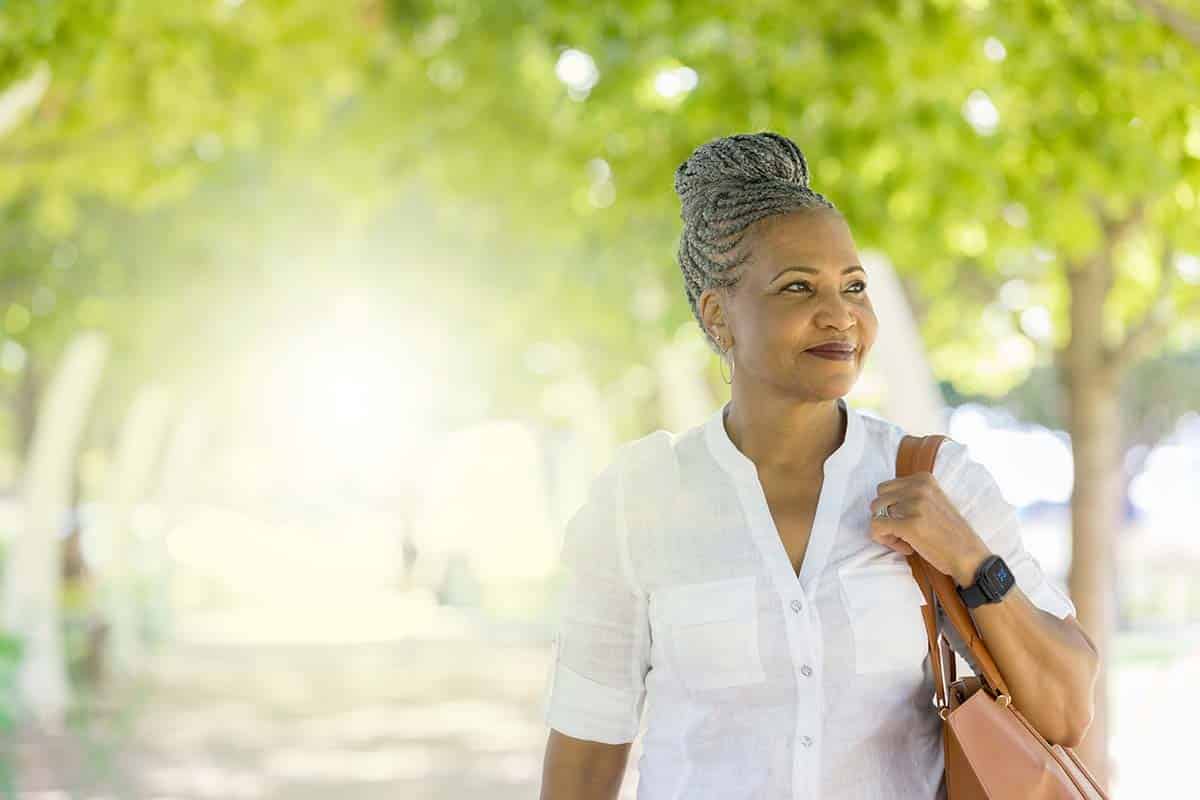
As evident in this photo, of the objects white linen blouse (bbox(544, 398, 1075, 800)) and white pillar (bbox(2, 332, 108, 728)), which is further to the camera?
white pillar (bbox(2, 332, 108, 728))

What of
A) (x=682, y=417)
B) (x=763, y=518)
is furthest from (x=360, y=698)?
(x=763, y=518)

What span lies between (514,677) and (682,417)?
227 inches

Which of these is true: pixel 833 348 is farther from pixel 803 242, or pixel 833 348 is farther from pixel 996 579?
pixel 996 579

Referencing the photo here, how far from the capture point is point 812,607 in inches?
100

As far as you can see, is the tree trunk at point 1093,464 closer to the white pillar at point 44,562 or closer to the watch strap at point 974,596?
the watch strap at point 974,596

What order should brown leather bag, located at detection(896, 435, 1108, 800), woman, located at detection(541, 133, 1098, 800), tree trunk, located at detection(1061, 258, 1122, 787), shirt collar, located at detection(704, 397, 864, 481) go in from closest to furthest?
brown leather bag, located at detection(896, 435, 1108, 800), woman, located at detection(541, 133, 1098, 800), shirt collar, located at detection(704, 397, 864, 481), tree trunk, located at detection(1061, 258, 1122, 787)

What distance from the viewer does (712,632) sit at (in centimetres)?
258

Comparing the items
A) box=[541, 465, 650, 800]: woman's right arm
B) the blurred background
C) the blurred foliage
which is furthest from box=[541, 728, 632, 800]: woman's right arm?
the blurred foliage

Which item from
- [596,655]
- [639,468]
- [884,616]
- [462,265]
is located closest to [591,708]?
[596,655]

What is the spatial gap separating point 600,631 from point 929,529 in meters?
0.62

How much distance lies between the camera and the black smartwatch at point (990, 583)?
2.41 m

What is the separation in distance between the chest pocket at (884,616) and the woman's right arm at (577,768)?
52cm

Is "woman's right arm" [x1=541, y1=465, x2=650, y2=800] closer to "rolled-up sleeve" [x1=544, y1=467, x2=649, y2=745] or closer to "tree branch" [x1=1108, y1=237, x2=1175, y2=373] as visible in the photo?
"rolled-up sleeve" [x1=544, y1=467, x2=649, y2=745]

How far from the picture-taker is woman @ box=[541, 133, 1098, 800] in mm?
2512
